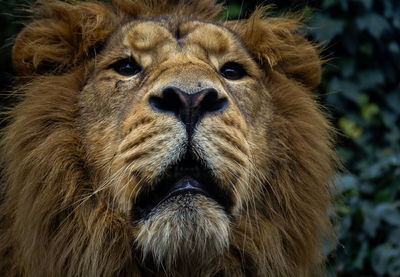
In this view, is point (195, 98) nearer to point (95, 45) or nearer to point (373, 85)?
point (95, 45)

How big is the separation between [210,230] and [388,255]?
7.61ft

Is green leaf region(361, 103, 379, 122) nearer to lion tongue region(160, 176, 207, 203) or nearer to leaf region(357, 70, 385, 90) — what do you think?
leaf region(357, 70, 385, 90)

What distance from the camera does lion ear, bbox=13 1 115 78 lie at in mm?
3051

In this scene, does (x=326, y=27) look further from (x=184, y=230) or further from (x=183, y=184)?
(x=184, y=230)

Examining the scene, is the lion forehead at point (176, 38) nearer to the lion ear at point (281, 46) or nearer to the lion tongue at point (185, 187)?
the lion ear at point (281, 46)

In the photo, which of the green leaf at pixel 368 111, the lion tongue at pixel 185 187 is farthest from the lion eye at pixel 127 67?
the green leaf at pixel 368 111

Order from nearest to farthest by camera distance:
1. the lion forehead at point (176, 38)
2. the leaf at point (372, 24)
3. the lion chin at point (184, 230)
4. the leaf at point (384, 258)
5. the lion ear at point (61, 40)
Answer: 1. the lion chin at point (184, 230)
2. the lion forehead at point (176, 38)
3. the lion ear at point (61, 40)
4. the leaf at point (384, 258)
5. the leaf at point (372, 24)

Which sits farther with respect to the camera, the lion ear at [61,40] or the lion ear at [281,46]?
the lion ear at [281,46]

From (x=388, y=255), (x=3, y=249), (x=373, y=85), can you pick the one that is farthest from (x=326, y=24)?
(x=3, y=249)

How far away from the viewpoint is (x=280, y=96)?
123 inches

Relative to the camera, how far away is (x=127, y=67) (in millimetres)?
2977

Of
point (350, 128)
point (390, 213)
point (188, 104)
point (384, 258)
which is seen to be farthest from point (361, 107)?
point (188, 104)

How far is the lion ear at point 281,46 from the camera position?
321 cm

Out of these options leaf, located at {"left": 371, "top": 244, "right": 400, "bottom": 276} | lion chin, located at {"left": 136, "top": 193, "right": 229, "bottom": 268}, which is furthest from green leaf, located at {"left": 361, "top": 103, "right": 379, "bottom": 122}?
lion chin, located at {"left": 136, "top": 193, "right": 229, "bottom": 268}
